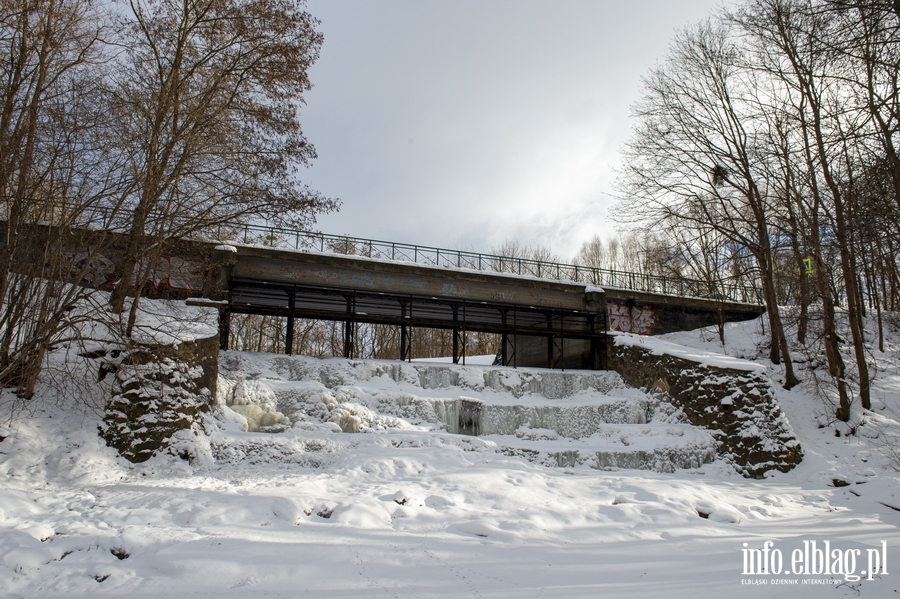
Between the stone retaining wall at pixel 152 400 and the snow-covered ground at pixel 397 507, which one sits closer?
the snow-covered ground at pixel 397 507

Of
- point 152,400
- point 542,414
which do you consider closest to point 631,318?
point 542,414

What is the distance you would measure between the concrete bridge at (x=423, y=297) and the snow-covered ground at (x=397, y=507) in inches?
130

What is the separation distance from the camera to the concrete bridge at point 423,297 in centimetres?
1722

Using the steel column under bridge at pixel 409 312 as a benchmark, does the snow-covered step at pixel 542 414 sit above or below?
below

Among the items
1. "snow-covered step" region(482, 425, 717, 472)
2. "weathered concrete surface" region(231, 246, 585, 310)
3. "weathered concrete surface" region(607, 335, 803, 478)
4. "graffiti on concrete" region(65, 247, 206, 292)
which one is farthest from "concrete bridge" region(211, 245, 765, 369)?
"weathered concrete surface" region(607, 335, 803, 478)

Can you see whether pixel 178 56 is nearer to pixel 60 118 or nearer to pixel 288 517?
pixel 60 118

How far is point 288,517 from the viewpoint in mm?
7547

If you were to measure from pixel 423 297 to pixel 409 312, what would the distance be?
5.10 feet

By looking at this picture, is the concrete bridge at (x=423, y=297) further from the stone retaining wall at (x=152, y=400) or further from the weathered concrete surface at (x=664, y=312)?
the stone retaining wall at (x=152, y=400)

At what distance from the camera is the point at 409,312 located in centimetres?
2180

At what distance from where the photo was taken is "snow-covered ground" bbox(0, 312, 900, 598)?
224 inches

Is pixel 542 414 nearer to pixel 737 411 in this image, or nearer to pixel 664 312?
pixel 737 411

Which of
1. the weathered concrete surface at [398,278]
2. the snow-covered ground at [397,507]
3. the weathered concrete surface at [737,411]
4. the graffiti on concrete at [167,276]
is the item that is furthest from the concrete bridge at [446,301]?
the weathered concrete surface at [737,411]

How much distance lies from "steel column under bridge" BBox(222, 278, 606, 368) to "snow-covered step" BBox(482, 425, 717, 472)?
533cm
